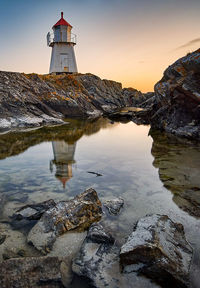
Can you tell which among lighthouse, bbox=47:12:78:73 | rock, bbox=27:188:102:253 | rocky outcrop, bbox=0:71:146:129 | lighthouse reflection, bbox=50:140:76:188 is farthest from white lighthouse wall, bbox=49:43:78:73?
rock, bbox=27:188:102:253

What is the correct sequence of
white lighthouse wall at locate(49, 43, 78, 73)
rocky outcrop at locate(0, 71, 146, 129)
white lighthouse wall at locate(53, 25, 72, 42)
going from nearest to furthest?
rocky outcrop at locate(0, 71, 146, 129)
white lighthouse wall at locate(53, 25, 72, 42)
white lighthouse wall at locate(49, 43, 78, 73)

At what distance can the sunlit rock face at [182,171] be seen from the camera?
18.7 ft

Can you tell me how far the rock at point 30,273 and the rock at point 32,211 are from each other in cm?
169

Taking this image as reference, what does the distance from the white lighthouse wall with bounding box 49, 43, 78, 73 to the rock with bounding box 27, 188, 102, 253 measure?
50454 millimetres

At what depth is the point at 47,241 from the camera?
13.1 feet

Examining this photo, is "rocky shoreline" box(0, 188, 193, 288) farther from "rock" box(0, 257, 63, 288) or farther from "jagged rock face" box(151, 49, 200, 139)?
"jagged rock face" box(151, 49, 200, 139)

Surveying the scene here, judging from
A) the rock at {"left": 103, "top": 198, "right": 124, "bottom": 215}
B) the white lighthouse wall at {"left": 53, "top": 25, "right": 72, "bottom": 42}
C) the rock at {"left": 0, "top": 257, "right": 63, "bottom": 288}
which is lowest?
the rock at {"left": 103, "top": 198, "right": 124, "bottom": 215}

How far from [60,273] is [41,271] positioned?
0.90 feet

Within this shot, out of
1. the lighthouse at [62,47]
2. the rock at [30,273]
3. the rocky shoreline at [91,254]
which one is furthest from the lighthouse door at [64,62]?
the rock at [30,273]

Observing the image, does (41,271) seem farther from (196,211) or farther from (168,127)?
(168,127)

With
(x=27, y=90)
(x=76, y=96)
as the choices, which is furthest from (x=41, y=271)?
(x=76, y=96)

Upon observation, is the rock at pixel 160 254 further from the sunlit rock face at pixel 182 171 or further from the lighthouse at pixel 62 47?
the lighthouse at pixel 62 47

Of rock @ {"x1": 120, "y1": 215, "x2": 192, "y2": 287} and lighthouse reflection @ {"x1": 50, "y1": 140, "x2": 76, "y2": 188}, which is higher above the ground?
rock @ {"x1": 120, "y1": 215, "x2": 192, "y2": 287}

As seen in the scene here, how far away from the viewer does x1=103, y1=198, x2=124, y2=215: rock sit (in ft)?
17.0
